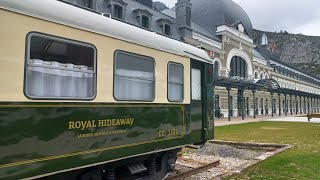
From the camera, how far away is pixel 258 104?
62062 mm

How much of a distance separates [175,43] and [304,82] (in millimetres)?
97530

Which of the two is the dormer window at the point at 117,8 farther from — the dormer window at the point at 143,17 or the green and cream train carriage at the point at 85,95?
the green and cream train carriage at the point at 85,95

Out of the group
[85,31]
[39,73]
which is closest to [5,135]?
[39,73]

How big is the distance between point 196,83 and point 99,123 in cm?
383

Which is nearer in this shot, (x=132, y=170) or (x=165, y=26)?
(x=132, y=170)

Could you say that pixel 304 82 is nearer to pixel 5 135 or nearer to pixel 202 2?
pixel 202 2

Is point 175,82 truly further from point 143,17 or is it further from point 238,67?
point 238,67

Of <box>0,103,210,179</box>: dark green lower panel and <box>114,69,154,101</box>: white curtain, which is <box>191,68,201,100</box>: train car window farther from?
<box>114,69,154,101</box>: white curtain

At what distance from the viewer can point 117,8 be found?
3152 cm

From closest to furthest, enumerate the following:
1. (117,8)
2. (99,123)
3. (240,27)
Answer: (99,123) → (117,8) → (240,27)

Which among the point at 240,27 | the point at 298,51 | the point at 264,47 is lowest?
the point at 240,27

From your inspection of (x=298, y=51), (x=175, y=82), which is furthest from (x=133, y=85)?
Result: (x=298, y=51)

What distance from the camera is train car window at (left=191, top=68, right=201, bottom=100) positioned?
8890 millimetres

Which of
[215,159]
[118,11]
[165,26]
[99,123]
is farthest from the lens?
[165,26]
